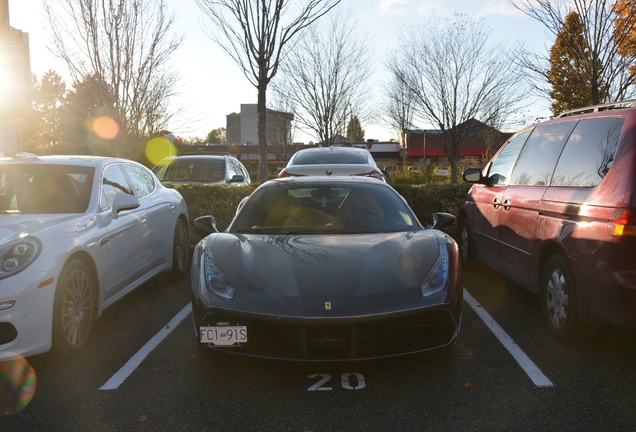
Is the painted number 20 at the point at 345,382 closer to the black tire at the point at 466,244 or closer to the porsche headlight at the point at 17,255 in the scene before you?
the porsche headlight at the point at 17,255

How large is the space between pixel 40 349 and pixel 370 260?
89.0 inches

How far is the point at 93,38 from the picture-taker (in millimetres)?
14031

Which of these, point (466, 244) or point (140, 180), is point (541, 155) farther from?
point (140, 180)

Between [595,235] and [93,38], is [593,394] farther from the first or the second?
[93,38]

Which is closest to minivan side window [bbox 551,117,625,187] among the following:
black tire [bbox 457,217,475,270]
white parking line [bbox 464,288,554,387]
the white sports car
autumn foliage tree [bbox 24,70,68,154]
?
white parking line [bbox 464,288,554,387]

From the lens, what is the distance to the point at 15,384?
3578mm

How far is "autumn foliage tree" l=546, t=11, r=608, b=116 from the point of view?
1074 centimetres

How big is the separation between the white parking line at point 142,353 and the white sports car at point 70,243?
428mm

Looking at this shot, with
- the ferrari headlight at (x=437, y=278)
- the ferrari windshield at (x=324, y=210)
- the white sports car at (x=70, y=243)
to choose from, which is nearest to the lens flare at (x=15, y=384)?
the white sports car at (x=70, y=243)

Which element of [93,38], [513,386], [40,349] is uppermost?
[93,38]

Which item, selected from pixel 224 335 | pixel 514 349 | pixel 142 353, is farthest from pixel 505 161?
pixel 142 353

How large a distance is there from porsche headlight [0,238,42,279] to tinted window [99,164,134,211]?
3.50 feet

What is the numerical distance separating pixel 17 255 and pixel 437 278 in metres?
2.78

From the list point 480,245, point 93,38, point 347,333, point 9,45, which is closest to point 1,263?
point 347,333
